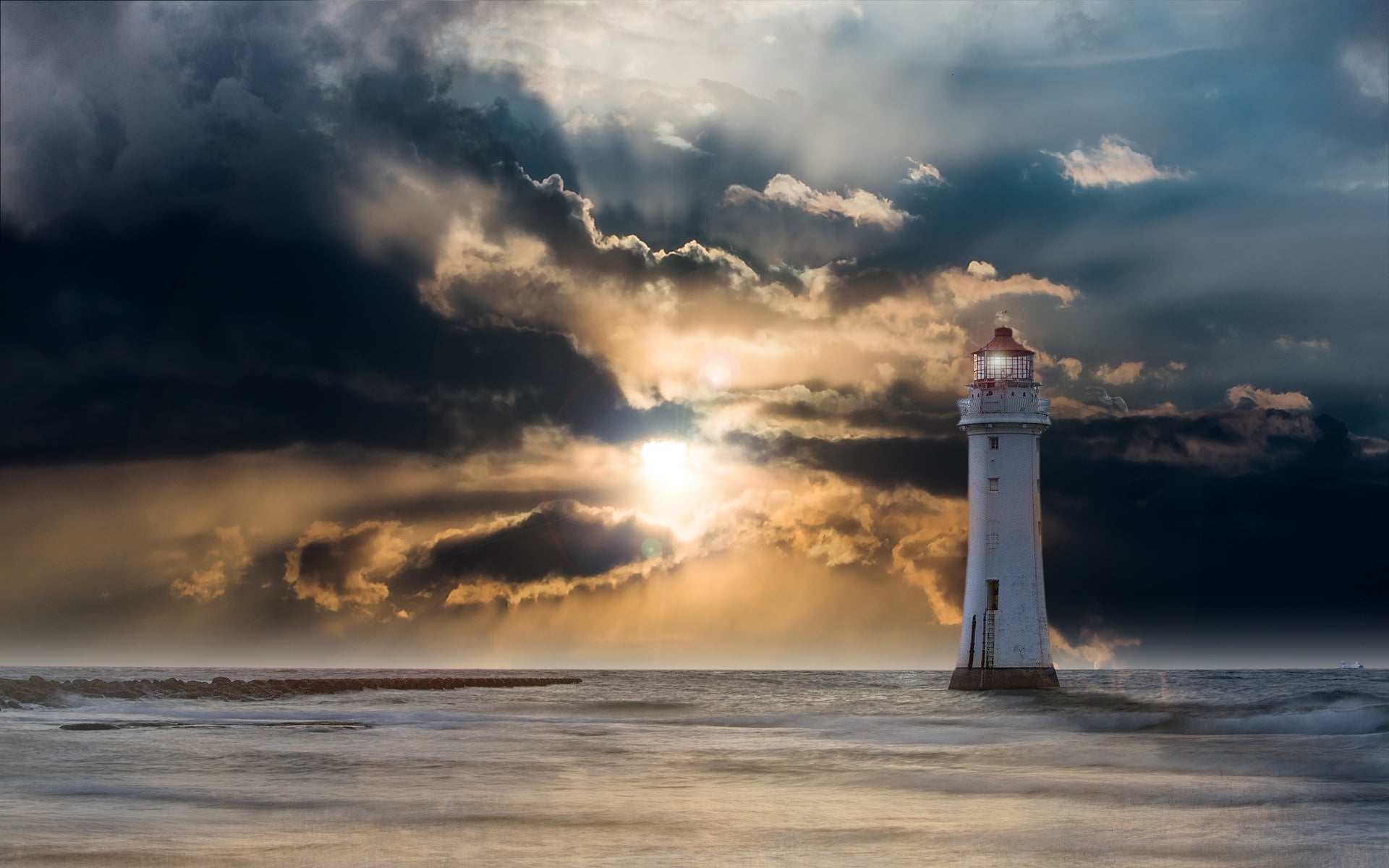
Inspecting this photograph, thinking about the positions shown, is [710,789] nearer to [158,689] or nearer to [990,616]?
[990,616]

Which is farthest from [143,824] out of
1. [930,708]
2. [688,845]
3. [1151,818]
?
[930,708]

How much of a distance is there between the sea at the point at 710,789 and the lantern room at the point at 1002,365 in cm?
1021

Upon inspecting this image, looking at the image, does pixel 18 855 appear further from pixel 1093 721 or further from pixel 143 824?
pixel 1093 721

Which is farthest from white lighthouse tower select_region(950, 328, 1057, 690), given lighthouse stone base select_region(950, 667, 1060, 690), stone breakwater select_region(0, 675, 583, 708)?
stone breakwater select_region(0, 675, 583, 708)

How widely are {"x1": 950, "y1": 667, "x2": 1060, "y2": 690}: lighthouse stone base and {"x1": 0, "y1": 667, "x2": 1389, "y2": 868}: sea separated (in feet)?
1.17

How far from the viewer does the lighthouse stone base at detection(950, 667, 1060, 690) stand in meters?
40.9

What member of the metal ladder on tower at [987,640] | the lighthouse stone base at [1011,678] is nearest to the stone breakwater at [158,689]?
the lighthouse stone base at [1011,678]

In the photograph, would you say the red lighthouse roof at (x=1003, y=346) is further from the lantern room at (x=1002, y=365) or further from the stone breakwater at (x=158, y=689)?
the stone breakwater at (x=158, y=689)

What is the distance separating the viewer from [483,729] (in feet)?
129

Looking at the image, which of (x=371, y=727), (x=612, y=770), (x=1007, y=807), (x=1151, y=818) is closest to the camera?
(x=1151, y=818)

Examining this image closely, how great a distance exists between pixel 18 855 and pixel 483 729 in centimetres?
2521

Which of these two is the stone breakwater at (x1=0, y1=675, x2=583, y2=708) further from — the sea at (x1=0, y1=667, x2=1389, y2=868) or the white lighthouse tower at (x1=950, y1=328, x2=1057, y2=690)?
the white lighthouse tower at (x1=950, y1=328, x2=1057, y2=690)

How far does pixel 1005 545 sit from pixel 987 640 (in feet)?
10.2

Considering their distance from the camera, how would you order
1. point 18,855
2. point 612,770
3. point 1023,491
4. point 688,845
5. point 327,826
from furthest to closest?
point 1023,491, point 612,770, point 327,826, point 688,845, point 18,855
